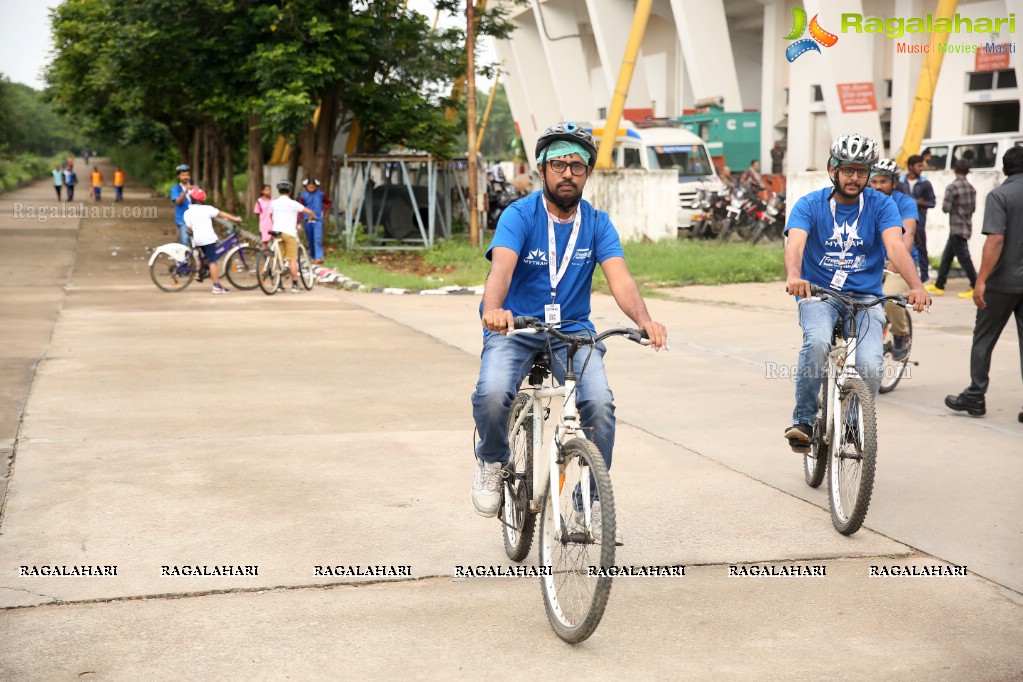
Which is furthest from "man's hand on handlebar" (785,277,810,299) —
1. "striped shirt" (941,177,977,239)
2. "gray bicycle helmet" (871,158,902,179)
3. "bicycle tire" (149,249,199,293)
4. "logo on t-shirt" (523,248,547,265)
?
"bicycle tire" (149,249,199,293)

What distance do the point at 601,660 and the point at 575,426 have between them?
2.67 ft

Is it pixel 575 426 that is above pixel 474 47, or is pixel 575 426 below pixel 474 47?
below

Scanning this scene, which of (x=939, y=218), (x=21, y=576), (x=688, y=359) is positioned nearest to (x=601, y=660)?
(x=21, y=576)

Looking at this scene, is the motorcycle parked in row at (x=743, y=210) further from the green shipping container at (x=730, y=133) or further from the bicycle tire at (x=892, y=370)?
the bicycle tire at (x=892, y=370)

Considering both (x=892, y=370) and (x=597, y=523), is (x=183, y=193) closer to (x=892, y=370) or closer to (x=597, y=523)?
(x=892, y=370)

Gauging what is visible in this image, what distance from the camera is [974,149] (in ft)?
70.7

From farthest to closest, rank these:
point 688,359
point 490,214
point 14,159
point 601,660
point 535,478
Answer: point 14,159 < point 490,214 < point 688,359 < point 535,478 < point 601,660

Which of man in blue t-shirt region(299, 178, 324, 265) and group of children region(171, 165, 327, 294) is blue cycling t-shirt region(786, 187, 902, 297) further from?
man in blue t-shirt region(299, 178, 324, 265)

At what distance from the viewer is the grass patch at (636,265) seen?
18.4 metres

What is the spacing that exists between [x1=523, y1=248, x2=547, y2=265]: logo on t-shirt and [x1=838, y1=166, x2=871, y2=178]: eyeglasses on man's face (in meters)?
2.07

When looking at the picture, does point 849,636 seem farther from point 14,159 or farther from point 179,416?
point 14,159

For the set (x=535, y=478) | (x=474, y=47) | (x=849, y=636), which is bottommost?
(x=849, y=636)

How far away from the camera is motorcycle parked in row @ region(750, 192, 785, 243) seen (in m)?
23.8

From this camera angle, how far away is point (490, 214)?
34531 millimetres
